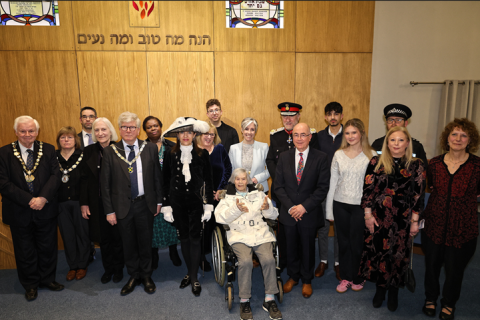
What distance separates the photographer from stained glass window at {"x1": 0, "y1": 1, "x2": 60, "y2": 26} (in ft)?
14.5

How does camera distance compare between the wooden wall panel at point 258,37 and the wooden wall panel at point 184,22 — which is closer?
the wooden wall panel at point 184,22

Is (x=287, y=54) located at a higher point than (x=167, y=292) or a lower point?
higher

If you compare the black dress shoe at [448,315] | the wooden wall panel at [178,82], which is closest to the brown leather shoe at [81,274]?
the wooden wall panel at [178,82]

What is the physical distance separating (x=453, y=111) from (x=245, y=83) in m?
3.90

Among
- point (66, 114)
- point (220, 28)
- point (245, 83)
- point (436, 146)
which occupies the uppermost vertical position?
point (220, 28)

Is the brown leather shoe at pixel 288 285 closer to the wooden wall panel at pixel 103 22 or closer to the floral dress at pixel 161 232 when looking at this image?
the floral dress at pixel 161 232

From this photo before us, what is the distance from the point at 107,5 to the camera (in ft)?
14.6

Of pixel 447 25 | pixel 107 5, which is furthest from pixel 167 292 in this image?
pixel 447 25

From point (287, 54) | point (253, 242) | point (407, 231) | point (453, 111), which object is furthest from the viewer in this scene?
point (453, 111)

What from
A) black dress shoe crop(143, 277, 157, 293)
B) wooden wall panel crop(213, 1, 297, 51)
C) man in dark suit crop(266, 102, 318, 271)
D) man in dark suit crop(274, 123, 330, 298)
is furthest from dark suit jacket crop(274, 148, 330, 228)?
wooden wall panel crop(213, 1, 297, 51)

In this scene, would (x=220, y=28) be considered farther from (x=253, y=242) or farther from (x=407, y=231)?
(x=407, y=231)

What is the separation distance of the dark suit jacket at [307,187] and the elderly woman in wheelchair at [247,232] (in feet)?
0.66

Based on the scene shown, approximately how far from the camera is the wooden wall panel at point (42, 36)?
4422 millimetres

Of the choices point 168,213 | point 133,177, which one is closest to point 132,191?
point 133,177
